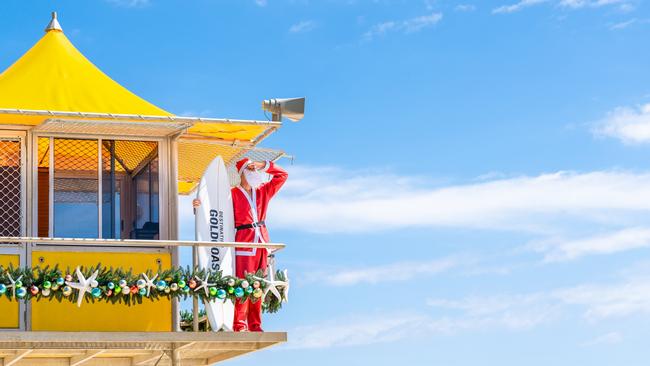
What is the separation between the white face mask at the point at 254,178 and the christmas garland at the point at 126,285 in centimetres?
149

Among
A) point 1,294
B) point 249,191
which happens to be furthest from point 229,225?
point 1,294

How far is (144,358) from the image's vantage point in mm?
22359

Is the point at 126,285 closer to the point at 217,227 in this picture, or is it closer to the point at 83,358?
the point at 217,227

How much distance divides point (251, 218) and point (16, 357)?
379cm

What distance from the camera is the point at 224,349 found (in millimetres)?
21672

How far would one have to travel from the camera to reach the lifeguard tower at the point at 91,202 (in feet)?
65.9

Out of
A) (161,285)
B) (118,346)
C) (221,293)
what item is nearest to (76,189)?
(161,285)

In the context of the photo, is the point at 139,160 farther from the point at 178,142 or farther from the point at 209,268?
the point at 209,268

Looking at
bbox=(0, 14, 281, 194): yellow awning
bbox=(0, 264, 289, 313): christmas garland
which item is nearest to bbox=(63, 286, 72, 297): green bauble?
bbox=(0, 264, 289, 313): christmas garland

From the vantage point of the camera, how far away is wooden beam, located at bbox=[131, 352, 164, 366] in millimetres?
22078

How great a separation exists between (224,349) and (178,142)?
310 cm

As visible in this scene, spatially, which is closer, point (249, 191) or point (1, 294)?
point (1, 294)

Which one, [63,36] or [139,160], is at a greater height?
[63,36]

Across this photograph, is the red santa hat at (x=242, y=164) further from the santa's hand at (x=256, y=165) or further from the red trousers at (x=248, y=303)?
the red trousers at (x=248, y=303)
